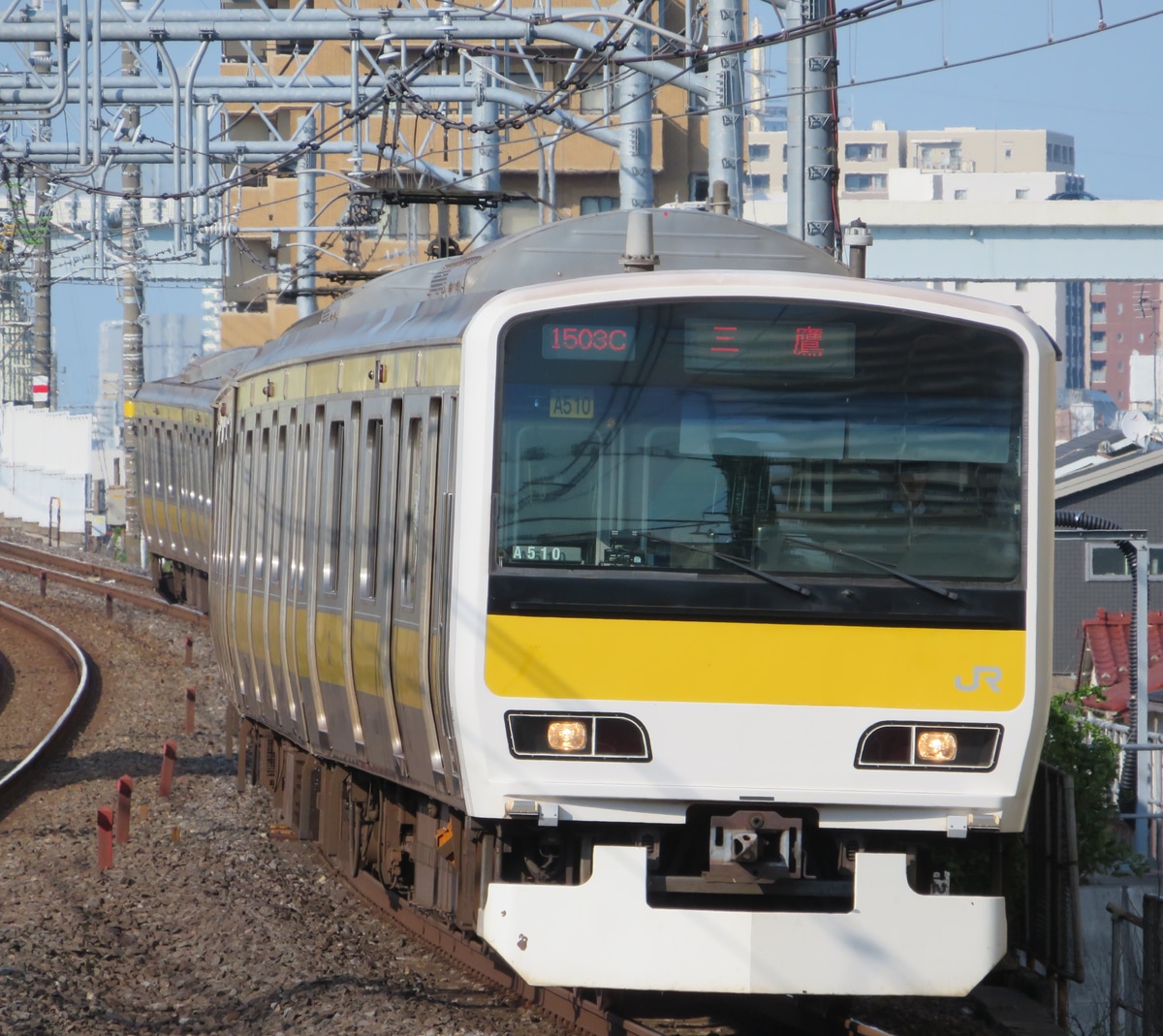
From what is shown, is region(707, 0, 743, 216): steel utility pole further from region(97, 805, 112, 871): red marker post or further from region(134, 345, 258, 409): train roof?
region(134, 345, 258, 409): train roof

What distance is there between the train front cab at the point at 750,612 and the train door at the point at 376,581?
3.82ft

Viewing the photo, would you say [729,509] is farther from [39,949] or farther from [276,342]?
[276,342]

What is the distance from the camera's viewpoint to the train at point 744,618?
6328mm

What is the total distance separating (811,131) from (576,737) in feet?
18.1

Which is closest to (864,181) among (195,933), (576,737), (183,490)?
(183,490)

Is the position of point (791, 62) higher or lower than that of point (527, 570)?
higher

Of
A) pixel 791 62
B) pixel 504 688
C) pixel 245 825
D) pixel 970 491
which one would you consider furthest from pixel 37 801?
pixel 970 491

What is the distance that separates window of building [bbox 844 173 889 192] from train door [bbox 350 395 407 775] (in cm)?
11852

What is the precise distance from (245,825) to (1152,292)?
5051 inches

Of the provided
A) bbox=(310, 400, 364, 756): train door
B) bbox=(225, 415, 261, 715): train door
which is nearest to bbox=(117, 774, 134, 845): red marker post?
bbox=(225, 415, 261, 715): train door

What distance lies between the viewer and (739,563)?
20.9 ft

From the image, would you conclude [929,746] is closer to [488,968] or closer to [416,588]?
[416,588]

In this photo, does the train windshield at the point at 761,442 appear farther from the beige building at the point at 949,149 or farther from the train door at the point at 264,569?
the beige building at the point at 949,149

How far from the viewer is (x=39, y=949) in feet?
28.8
